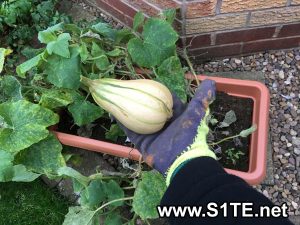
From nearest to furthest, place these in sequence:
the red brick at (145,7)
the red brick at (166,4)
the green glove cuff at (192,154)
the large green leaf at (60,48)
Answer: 1. the green glove cuff at (192,154)
2. the large green leaf at (60,48)
3. the red brick at (166,4)
4. the red brick at (145,7)

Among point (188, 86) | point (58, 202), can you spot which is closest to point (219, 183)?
point (188, 86)

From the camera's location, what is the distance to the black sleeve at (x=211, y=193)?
99cm

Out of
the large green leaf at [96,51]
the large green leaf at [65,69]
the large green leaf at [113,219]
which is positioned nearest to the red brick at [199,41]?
the large green leaf at [96,51]

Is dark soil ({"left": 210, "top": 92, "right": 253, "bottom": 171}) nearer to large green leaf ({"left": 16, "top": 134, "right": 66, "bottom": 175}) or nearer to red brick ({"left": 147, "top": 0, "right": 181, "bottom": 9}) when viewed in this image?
red brick ({"left": 147, "top": 0, "right": 181, "bottom": 9})

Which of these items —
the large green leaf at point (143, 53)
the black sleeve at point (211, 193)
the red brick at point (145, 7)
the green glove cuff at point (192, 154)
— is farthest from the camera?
the red brick at point (145, 7)

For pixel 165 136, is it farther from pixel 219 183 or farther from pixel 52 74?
pixel 52 74

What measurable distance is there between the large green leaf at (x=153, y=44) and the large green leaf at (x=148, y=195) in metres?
0.38

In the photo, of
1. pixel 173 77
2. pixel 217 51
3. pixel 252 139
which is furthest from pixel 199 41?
pixel 252 139

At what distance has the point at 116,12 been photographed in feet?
6.35

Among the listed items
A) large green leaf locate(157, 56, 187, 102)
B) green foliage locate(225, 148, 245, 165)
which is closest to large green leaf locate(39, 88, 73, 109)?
large green leaf locate(157, 56, 187, 102)

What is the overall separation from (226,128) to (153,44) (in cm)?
41

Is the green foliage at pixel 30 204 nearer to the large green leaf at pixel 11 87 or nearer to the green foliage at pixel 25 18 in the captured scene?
the large green leaf at pixel 11 87

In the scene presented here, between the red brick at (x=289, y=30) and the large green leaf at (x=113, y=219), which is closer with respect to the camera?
the large green leaf at (x=113, y=219)

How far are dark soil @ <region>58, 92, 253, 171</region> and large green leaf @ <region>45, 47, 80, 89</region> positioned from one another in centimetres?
25
